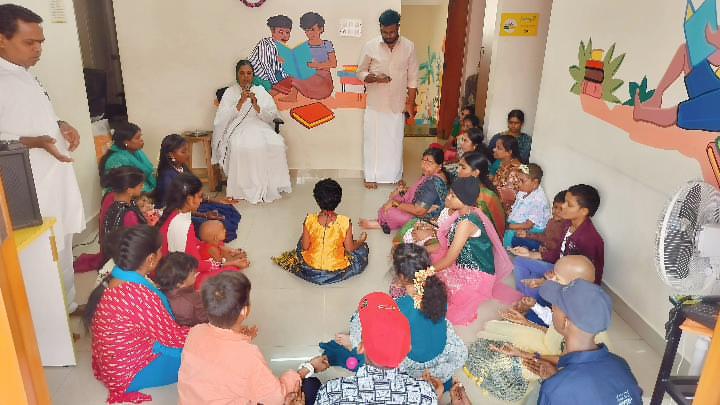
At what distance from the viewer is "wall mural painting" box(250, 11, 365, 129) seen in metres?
5.87

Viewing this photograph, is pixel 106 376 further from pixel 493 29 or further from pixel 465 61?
pixel 465 61

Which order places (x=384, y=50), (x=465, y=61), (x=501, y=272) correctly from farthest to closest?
1. (x=465, y=61)
2. (x=384, y=50)
3. (x=501, y=272)

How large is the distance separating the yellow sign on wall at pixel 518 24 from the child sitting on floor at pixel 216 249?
12.2ft

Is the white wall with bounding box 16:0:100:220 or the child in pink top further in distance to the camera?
the white wall with bounding box 16:0:100:220

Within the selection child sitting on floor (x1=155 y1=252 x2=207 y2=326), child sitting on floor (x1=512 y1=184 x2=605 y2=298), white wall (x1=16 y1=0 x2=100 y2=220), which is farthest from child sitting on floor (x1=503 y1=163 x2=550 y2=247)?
white wall (x1=16 y1=0 x2=100 y2=220)

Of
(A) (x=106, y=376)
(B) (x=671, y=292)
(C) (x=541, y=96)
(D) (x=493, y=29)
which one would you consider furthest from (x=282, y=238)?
(D) (x=493, y=29)

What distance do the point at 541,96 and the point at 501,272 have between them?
190 cm

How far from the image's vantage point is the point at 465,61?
766 cm

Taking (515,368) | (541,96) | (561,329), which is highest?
(541,96)

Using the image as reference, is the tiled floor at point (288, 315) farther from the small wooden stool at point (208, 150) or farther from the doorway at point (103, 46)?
the doorway at point (103, 46)

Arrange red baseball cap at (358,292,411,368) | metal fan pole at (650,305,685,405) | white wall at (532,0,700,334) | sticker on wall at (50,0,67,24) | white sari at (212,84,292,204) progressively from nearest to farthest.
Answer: red baseball cap at (358,292,411,368)
metal fan pole at (650,305,685,405)
white wall at (532,0,700,334)
sticker on wall at (50,0,67,24)
white sari at (212,84,292,204)

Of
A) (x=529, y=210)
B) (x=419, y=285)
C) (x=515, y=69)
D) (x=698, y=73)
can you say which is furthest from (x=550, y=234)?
(x=515, y=69)

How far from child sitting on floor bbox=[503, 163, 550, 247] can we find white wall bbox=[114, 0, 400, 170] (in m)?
2.50

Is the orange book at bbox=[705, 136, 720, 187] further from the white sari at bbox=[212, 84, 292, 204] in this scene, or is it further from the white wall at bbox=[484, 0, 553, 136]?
the white sari at bbox=[212, 84, 292, 204]
